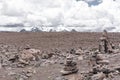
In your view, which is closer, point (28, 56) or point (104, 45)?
point (28, 56)

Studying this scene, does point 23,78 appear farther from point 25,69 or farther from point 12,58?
point 12,58

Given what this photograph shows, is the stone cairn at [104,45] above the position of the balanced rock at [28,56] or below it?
above

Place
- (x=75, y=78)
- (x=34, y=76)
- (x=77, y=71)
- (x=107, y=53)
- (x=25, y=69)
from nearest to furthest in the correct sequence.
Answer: (x=75, y=78) < (x=77, y=71) < (x=34, y=76) < (x=25, y=69) < (x=107, y=53)

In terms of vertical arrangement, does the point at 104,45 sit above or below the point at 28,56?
above

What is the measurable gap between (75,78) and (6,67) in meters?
12.7

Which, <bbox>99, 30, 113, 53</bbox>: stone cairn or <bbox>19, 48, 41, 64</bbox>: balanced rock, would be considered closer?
<bbox>19, 48, 41, 64</bbox>: balanced rock

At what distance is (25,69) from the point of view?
43.3 metres

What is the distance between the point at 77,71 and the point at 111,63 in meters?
3.27

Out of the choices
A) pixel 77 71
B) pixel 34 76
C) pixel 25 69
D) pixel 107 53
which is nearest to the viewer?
pixel 77 71

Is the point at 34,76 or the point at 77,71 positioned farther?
the point at 34,76

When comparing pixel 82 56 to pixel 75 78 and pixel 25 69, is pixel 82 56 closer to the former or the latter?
pixel 25 69

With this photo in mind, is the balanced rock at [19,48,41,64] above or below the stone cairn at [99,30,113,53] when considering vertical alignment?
below

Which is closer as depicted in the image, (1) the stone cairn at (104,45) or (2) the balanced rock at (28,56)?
(2) the balanced rock at (28,56)

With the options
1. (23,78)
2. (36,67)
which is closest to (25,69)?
(36,67)
